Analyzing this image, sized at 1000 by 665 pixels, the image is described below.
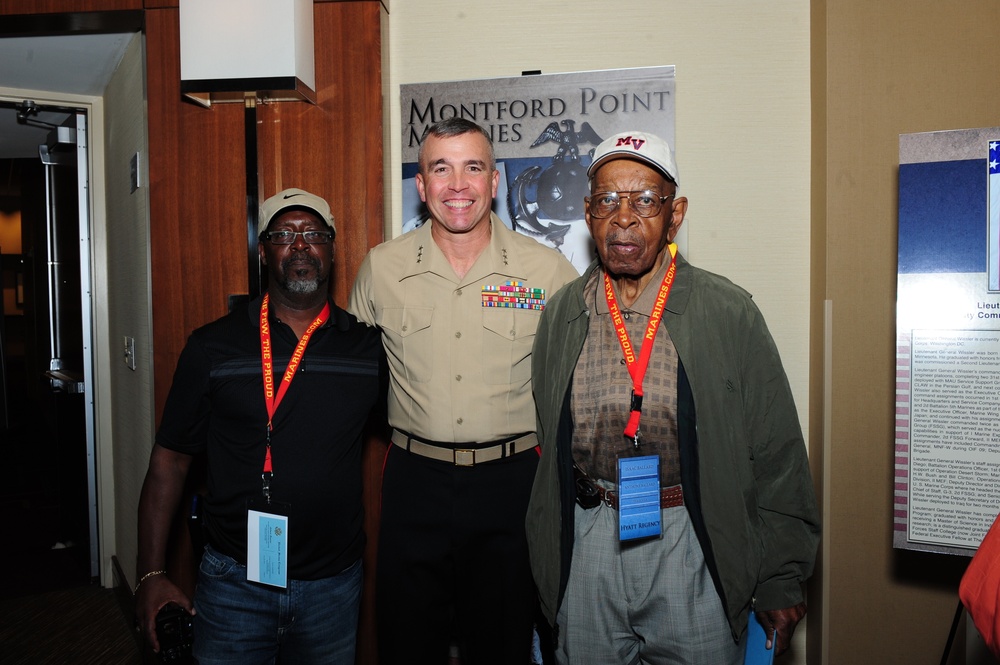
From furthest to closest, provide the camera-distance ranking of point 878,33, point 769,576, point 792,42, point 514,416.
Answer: point 792,42 < point 878,33 < point 514,416 < point 769,576

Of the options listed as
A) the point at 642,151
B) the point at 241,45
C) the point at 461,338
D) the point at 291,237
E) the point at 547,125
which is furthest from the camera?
the point at 547,125

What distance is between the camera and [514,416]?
205 cm

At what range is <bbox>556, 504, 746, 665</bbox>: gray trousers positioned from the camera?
1621mm

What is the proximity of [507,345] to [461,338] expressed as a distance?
15cm

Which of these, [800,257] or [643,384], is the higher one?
[800,257]

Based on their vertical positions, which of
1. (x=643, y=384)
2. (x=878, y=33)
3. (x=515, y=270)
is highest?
(x=878, y=33)

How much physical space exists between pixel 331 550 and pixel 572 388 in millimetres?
826

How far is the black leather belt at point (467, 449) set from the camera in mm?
1996

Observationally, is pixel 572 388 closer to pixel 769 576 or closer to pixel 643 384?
pixel 643 384

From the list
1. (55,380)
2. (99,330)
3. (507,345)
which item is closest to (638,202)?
(507,345)

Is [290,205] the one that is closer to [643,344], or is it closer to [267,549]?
[267,549]

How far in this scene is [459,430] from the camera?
6.60 ft

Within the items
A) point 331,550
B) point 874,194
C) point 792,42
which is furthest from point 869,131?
point 331,550

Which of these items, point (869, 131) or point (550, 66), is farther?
point (550, 66)
